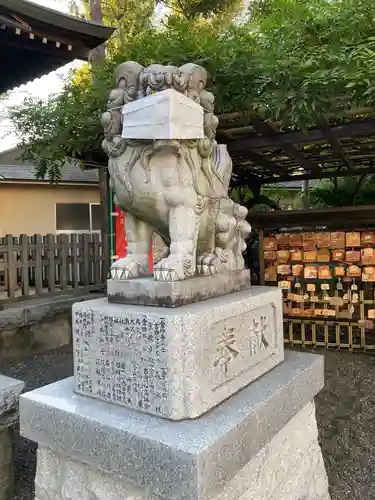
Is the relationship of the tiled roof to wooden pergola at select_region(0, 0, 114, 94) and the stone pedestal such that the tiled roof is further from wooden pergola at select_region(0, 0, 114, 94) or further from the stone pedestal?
the stone pedestal

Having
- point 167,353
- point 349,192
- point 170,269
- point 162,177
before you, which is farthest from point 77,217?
point 167,353

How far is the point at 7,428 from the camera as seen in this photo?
259 centimetres

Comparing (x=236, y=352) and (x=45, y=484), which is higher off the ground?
(x=236, y=352)

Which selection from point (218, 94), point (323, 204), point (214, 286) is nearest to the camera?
point (214, 286)

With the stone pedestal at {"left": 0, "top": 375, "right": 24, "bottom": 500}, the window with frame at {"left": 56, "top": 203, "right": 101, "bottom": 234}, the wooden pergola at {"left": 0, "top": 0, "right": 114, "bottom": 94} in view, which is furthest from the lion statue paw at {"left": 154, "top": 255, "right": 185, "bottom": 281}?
the window with frame at {"left": 56, "top": 203, "right": 101, "bottom": 234}

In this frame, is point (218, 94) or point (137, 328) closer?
point (137, 328)

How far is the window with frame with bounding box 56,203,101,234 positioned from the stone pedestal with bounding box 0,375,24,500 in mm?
8085

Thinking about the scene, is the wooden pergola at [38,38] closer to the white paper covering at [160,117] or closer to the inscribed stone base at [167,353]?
the white paper covering at [160,117]

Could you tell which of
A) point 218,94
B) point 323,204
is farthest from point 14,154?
point 218,94

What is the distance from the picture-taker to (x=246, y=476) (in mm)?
1931

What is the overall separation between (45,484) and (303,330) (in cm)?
462

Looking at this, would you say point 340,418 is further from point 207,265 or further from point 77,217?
point 77,217

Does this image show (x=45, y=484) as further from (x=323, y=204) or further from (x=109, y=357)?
(x=323, y=204)

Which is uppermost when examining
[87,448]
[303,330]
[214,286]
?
[214,286]
